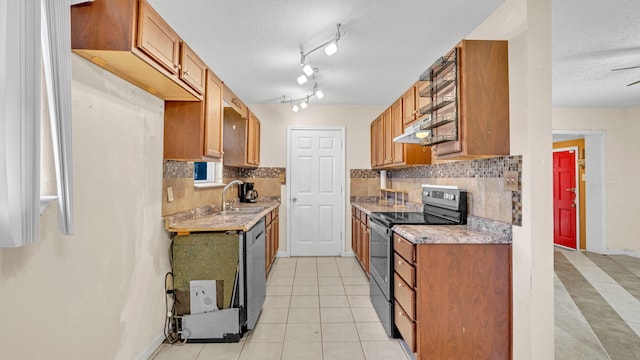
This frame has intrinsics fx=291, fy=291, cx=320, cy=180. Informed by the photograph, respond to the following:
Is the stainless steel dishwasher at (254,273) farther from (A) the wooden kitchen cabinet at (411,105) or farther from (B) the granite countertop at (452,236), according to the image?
(A) the wooden kitchen cabinet at (411,105)

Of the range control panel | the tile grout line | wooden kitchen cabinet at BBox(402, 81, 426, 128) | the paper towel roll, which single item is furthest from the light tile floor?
the tile grout line

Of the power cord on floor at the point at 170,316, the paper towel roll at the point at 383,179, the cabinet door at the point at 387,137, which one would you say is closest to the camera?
the power cord on floor at the point at 170,316

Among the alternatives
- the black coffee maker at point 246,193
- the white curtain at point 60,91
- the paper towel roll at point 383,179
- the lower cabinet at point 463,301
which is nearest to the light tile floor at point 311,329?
the lower cabinet at point 463,301

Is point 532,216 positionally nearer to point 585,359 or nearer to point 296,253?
point 585,359

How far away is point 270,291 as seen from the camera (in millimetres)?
3312

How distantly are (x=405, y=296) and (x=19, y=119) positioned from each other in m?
2.20

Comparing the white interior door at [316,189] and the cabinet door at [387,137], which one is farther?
the white interior door at [316,189]

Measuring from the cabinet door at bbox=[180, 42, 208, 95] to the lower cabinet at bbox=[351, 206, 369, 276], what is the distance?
2372mm

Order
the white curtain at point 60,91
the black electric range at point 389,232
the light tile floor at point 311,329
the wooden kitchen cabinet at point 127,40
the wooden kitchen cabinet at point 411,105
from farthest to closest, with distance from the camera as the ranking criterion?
the wooden kitchen cabinet at point 411,105 < the black electric range at point 389,232 < the light tile floor at point 311,329 < the wooden kitchen cabinet at point 127,40 < the white curtain at point 60,91

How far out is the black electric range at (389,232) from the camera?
2.34 metres

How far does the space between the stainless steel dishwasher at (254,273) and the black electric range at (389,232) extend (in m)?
1.09

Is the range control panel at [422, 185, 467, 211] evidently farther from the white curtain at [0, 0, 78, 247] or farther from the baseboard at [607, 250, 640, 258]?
the baseboard at [607, 250, 640, 258]

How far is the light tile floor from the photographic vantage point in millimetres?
2121

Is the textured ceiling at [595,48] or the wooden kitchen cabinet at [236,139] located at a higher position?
the textured ceiling at [595,48]
